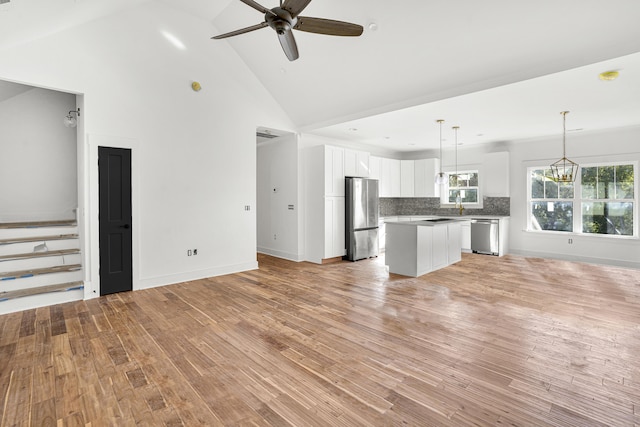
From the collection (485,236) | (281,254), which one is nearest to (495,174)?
(485,236)

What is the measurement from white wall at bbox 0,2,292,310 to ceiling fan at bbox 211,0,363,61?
2707 mm

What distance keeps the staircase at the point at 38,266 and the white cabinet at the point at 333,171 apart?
4.31 meters

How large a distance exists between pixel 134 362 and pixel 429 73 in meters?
4.62

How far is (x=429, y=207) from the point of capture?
29.2 feet

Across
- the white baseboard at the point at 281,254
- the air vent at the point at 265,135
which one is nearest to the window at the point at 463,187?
Result: the white baseboard at the point at 281,254

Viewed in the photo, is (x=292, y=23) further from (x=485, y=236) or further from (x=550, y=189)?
(x=550, y=189)

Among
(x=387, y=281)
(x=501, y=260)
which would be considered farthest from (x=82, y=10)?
(x=501, y=260)

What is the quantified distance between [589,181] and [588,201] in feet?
1.39

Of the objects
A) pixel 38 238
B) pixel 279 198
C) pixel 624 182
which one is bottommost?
pixel 38 238

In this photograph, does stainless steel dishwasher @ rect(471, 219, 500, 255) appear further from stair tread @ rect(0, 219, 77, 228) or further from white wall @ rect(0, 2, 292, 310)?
stair tread @ rect(0, 219, 77, 228)

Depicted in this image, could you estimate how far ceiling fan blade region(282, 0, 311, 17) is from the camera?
243 centimetres

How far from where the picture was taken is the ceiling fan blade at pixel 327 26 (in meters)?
2.76

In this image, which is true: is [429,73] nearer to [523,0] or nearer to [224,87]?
[523,0]

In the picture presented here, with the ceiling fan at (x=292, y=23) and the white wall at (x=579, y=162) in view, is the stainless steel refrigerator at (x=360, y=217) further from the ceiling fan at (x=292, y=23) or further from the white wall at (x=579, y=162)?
the ceiling fan at (x=292, y=23)
